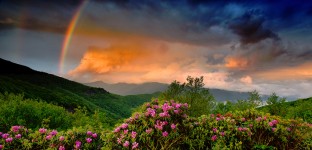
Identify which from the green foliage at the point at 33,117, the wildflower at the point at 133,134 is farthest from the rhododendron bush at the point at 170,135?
the green foliage at the point at 33,117

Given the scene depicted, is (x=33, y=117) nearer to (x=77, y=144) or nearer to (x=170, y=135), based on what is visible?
(x=77, y=144)

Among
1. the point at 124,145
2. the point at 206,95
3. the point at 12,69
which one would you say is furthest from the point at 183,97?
the point at 12,69

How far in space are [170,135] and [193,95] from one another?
2636cm

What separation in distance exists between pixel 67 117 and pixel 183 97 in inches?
736

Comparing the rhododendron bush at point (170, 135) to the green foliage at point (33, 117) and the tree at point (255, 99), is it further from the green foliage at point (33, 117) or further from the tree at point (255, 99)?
the tree at point (255, 99)

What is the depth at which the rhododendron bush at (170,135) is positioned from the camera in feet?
34.3

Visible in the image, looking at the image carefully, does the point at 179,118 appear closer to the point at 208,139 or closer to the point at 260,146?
the point at 208,139

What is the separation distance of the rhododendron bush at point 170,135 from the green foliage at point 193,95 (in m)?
22.4

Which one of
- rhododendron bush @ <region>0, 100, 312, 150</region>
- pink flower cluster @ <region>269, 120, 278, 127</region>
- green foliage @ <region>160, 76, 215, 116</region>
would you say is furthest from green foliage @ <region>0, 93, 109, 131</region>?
green foliage @ <region>160, 76, 215, 116</region>

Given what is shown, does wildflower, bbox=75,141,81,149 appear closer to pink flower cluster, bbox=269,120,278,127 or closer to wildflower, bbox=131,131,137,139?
wildflower, bbox=131,131,137,139

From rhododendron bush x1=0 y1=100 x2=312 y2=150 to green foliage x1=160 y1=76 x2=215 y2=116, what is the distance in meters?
22.4

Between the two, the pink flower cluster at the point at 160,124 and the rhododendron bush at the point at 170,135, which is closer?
the pink flower cluster at the point at 160,124

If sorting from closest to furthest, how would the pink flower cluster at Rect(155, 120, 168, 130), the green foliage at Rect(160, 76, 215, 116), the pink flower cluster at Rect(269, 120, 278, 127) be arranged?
the pink flower cluster at Rect(155, 120, 168, 130) < the pink flower cluster at Rect(269, 120, 278, 127) < the green foliage at Rect(160, 76, 215, 116)

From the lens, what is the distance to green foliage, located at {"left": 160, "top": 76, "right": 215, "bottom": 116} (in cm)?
3522
